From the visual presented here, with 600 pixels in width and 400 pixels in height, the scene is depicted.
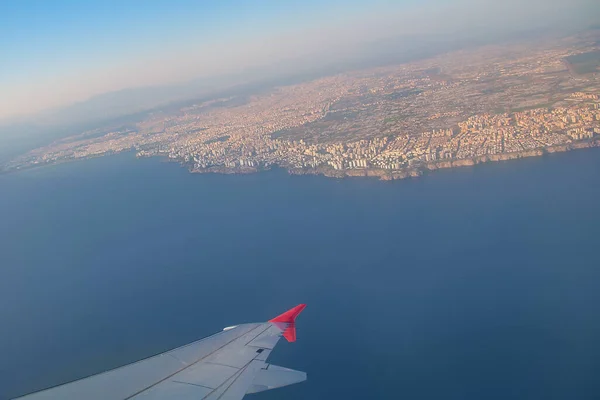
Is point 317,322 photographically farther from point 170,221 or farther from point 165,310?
point 170,221

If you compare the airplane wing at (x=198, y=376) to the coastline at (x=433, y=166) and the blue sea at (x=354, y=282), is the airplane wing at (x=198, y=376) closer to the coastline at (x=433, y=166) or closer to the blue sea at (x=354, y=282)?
the blue sea at (x=354, y=282)

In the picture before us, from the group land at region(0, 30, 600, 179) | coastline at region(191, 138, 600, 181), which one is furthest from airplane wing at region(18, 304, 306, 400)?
land at region(0, 30, 600, 179)

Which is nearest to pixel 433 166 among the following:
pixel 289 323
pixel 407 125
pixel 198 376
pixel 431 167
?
pixel 431 167

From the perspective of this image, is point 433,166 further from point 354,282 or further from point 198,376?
point 198,376

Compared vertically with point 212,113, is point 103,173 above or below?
below

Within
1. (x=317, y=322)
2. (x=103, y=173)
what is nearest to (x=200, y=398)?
(x=317, y=322)

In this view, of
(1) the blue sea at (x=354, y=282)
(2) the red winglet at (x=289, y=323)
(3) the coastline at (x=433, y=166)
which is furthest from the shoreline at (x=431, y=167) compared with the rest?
(2) the red winglet at (x=289, y=323)
